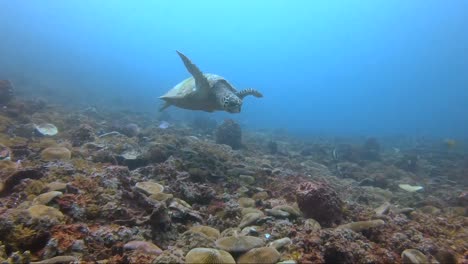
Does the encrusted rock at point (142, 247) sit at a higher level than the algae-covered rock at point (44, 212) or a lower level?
lower

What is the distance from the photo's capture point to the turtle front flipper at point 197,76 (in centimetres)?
994

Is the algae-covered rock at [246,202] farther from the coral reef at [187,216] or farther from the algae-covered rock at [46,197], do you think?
the algae-covered rock at [46,197]

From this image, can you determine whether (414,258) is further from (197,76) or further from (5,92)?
(5,92)

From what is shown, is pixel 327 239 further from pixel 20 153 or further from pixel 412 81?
pixel 412 81

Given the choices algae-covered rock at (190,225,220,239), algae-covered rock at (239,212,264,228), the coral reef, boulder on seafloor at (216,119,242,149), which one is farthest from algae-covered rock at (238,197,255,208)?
boulder on seafloor at (216,119,242,149)

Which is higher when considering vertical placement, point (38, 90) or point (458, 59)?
point (458, 59)

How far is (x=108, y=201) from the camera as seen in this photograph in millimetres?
4738

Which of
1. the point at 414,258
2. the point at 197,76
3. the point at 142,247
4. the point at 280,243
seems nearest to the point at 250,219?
the point at 280,243

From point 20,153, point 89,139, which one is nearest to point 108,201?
point 20,153

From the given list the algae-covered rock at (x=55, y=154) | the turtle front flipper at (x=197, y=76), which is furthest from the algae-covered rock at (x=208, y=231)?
the turtle front flipper at (x=197, y=76)

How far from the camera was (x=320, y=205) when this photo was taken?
5164 mm

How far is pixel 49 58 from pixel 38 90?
144ft

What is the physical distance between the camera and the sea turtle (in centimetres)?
1001

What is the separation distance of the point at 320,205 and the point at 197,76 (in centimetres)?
665
